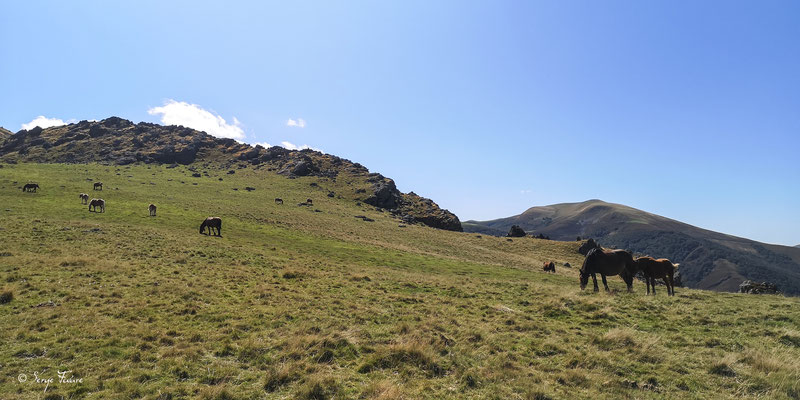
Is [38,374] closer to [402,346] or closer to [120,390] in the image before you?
[120,390]

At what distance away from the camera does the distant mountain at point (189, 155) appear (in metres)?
107

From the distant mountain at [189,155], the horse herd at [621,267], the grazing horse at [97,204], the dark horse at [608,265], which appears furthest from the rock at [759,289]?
the grazing horse at [97,204]

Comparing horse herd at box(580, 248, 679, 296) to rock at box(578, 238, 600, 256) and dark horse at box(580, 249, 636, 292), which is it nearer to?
dark horse at box(580, 249, 636, 292)

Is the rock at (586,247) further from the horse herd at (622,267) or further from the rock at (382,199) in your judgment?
the rock at (382,199)

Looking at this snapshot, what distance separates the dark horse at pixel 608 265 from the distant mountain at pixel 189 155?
7260cm

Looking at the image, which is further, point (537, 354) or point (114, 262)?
point (114, 262)

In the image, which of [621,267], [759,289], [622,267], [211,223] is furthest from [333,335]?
[759,289]

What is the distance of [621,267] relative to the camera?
20109 mm

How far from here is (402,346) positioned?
9289 millimetres

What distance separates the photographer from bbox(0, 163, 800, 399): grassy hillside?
7.45 metres

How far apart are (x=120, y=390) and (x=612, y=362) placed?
39.5ft

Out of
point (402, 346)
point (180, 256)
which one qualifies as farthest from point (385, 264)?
point (402, 346)

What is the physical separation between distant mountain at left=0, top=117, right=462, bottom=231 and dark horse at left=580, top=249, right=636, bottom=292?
238ft

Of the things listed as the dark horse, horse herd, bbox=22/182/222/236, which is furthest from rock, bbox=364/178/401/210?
the dark horse
